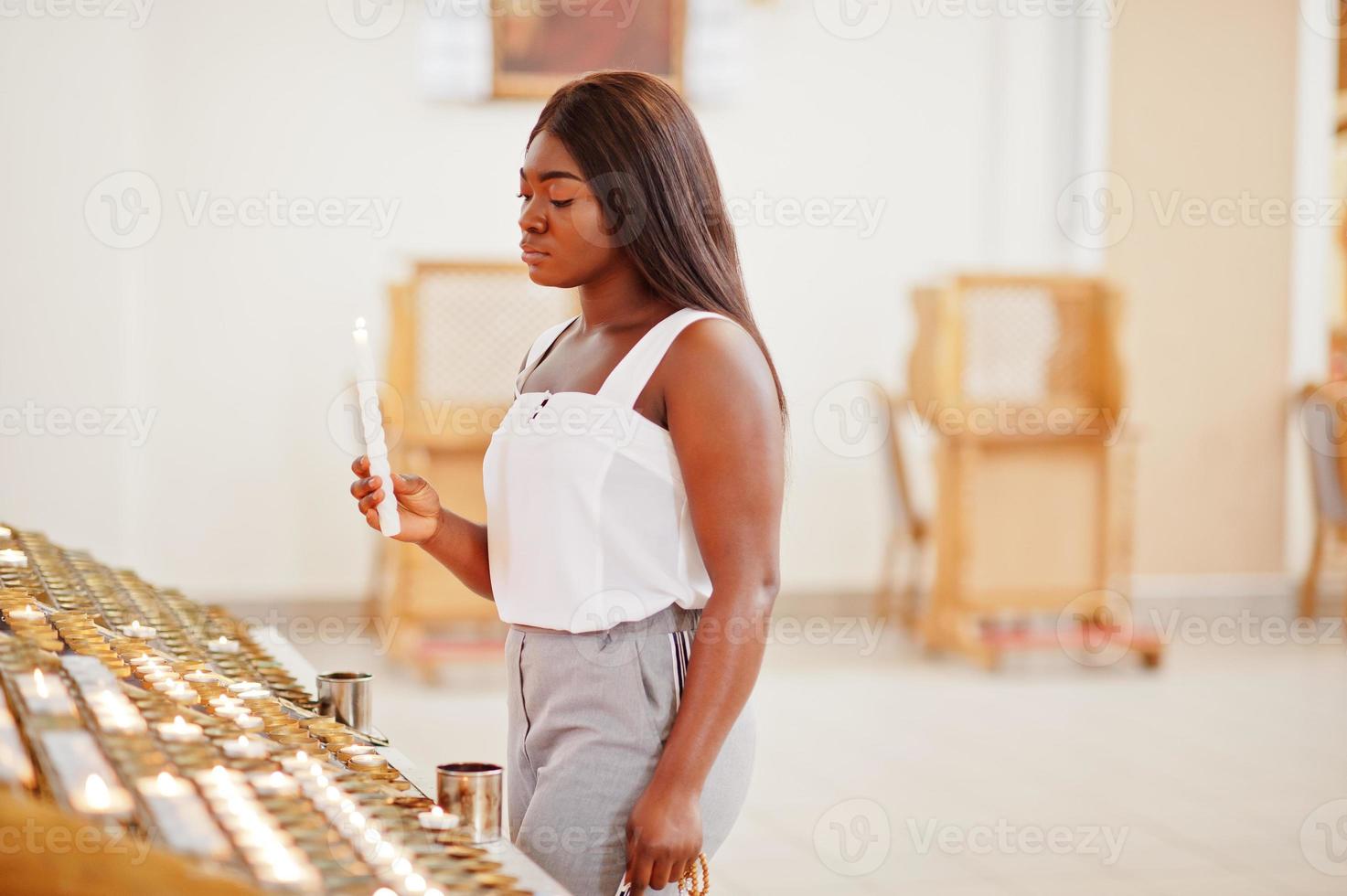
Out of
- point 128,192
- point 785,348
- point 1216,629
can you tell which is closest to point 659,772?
point 128,192

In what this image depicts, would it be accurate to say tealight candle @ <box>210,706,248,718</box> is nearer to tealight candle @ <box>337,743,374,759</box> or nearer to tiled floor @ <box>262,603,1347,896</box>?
tealight candle @ <box>337,743,374,759</box>

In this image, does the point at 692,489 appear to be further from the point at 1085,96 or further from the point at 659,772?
the point at 1085,96

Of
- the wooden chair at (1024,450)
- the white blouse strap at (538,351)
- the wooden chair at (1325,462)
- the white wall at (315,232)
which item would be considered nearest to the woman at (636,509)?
the white blouse strap at (538,351)

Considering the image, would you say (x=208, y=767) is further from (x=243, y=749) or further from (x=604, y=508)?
(x=604, y=508)

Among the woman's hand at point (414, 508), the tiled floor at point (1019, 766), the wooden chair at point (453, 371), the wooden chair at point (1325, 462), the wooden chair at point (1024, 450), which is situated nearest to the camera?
the woman's hand at point (414, 508)

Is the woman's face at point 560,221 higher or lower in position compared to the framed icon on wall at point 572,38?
lower

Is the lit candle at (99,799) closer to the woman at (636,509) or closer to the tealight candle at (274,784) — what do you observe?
the tealight candle at (274,784)

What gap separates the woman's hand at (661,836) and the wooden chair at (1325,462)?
20.9 ft

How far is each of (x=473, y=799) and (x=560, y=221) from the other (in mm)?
549

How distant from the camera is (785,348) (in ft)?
23.4

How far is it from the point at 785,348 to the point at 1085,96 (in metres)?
1.90

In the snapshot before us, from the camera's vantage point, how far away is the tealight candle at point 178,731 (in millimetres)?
1075

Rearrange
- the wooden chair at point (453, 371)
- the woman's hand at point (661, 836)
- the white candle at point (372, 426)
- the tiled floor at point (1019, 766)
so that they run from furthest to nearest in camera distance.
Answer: the wooden chair at point (453, 371) < the tiled floor at point (1019, 766) < the woman's hand at point (661, 836) < the white candle at point (372, 426)

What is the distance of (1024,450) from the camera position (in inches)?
239
